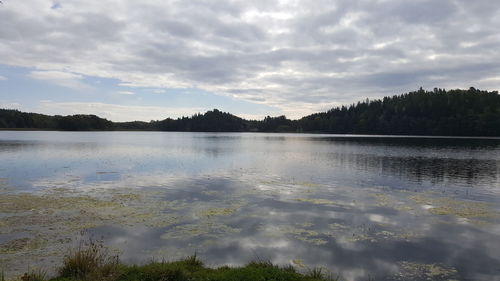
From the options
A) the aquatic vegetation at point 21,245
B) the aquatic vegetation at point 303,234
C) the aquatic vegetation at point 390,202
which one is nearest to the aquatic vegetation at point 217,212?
the aquatic vegetation at point 303,234

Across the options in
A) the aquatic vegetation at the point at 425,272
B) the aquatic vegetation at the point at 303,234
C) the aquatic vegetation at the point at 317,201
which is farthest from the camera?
the aquatic vegetation at the point at 317,201

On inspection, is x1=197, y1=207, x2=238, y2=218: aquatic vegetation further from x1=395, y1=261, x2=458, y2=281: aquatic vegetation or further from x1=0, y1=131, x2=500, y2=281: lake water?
x1=395, y1=261, x2=458, y2=281: aquatic vegetation

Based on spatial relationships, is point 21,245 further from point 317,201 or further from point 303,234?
point 317,201

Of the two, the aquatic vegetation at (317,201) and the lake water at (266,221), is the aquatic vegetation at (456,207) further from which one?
the aquatic vegetation at (317,201)

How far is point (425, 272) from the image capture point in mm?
13648

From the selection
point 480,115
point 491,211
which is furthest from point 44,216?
point 480,115

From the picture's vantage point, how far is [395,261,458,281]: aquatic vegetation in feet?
43.2

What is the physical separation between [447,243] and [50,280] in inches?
742

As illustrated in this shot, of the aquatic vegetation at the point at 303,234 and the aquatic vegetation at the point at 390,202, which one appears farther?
the aquatic vegetation at the point at 390,202

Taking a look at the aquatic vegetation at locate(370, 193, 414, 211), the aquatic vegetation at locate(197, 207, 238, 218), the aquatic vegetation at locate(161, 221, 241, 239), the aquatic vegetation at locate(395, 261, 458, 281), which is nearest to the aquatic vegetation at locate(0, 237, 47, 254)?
the aquatic vegetation at locate(161, 221, 241, 239)

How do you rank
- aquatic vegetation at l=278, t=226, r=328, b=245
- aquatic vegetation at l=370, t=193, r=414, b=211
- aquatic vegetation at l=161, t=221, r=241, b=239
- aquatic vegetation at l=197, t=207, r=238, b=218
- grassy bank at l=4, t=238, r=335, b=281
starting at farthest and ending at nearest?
aquatic vegetation at l=370, t=193, r=414, b=211, aquatic vegetation at l=197, t=207, r=238, b=218, aquatic vegetation at l=161, t=221, r=241, b=239, aquatic vegetation at l=278, t=226, r=328, b=245, grassy bank at l=4, t=238, r=335, b=281

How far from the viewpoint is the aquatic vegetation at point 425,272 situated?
13.2 metres

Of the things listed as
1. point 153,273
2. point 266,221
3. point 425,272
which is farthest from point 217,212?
point 425,272

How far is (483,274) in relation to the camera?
13562mm
